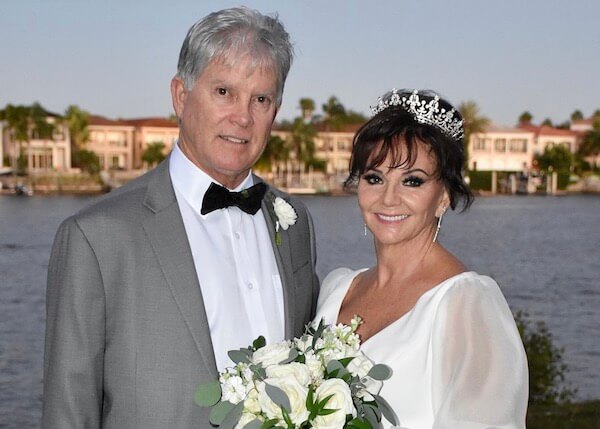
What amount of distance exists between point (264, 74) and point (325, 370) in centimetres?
103

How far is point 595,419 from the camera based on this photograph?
6789 mm

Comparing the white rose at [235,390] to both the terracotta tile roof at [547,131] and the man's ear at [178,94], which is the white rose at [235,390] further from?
the terracotta tile roof at [547,131]

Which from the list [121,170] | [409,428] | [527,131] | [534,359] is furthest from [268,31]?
[527,131]

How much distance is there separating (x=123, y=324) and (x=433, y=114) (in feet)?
4.19

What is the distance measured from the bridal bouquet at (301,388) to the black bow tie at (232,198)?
607mm

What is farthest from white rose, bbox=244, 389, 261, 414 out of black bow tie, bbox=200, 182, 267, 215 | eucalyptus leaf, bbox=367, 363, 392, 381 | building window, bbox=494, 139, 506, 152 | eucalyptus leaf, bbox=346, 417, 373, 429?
building window, bbox=494, 139, 506, 152

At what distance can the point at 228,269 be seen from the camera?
2904mm

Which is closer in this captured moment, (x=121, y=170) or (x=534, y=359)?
(x=534, y=359)

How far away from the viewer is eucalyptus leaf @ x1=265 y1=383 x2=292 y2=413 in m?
2.16

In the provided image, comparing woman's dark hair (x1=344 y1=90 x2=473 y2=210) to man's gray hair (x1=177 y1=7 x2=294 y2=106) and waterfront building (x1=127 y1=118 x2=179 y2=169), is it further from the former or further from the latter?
waterfront building (x1=127 y1=118 x2=179 y2=169)

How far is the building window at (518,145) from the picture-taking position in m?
105

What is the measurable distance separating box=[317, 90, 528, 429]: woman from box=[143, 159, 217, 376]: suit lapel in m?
0.65

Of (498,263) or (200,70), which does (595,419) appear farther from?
(498,263)

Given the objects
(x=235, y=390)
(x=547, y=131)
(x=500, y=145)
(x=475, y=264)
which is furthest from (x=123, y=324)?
(x=547, y=131)
